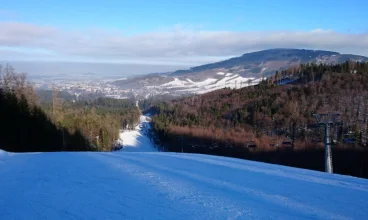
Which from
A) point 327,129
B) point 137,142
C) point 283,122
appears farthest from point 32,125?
point 283,122

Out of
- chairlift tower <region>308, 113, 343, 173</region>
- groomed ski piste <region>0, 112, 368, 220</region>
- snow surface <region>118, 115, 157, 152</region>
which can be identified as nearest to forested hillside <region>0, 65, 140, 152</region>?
groomed ski piste <region>0, 112, 368, 220</region>

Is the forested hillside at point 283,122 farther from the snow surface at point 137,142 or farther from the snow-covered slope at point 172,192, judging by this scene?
the snow-covered slope at point 172,192

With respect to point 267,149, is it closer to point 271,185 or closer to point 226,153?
point 226,153

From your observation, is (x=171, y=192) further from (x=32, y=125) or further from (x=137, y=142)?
(x=137, y=142)

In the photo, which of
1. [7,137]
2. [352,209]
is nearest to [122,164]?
[352,209]

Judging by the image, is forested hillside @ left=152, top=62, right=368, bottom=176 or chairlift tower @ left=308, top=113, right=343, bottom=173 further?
forested hillside @ left=152, top=62, right=368, bottom=176

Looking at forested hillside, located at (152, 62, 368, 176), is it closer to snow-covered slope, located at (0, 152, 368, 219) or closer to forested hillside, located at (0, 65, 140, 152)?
forested hillside, located at (0, 65, 140, 152)
